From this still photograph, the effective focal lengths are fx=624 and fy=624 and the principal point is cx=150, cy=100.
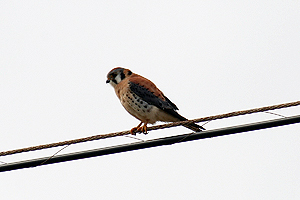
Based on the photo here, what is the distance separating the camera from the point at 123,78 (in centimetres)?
881

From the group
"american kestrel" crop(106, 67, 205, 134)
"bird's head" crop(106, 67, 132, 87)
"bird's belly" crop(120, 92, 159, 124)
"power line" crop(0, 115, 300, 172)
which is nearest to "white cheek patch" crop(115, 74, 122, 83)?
"bird's head" crop(106, 67, 132, 87)

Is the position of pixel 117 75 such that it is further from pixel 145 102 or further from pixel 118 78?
pixel 145 102

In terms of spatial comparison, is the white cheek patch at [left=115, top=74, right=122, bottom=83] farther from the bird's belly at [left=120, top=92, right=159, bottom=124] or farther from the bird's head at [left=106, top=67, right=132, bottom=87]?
the bird's belly at [left=120, top=92, right=159, bottom=124]

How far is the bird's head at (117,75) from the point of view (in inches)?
348

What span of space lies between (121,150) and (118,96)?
3.44 m

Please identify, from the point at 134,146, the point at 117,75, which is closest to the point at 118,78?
the point at 117,75

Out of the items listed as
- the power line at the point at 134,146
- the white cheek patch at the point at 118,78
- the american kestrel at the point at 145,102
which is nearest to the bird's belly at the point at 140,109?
the american kestrel at the point at 145,102

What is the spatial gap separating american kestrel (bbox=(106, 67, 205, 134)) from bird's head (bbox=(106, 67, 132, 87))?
0.69 ft

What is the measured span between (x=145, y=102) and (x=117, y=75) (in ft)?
3.40

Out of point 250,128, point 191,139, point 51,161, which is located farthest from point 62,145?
point 250,128

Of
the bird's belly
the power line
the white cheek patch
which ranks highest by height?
the white cheek patch

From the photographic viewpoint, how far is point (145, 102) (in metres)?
8.02

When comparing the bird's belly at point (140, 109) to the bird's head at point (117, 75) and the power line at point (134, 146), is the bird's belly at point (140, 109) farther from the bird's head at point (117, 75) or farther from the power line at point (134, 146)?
the power line at point (134, 146)

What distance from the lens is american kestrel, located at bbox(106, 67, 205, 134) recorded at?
783 cm
